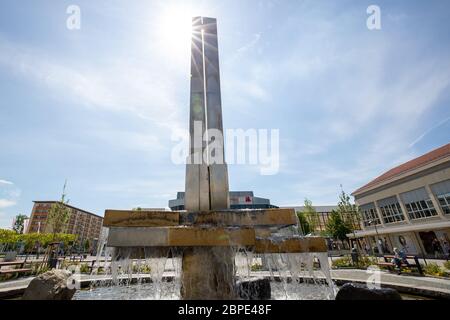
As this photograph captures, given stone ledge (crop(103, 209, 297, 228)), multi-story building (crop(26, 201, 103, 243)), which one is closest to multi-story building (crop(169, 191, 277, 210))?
stone ledge (crop(103, 209, 297, 228))

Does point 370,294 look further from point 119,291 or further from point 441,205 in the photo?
point 441,205

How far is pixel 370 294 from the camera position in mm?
3697

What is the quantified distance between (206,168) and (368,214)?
4098cm

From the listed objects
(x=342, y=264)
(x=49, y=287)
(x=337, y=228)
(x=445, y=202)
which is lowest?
(x=342, y=264)

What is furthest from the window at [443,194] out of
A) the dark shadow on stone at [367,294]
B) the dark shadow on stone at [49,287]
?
the dark shadow on stone at [49,287]

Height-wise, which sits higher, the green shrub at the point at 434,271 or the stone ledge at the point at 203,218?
the stone ledge at the point at 203,218

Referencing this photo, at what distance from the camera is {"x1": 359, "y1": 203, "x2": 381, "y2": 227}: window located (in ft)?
111

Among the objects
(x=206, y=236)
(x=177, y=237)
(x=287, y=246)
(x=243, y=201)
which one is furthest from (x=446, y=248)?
(x=243, y=201)

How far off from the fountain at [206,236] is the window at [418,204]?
32566 mm

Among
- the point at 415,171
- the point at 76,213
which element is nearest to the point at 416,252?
the point at 415,171

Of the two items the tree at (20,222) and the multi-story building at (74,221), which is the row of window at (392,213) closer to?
the multi-story building at (74,221)

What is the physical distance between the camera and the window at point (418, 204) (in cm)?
2558

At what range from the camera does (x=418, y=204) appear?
88.6 feet

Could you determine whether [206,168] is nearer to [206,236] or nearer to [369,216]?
[206,236]
